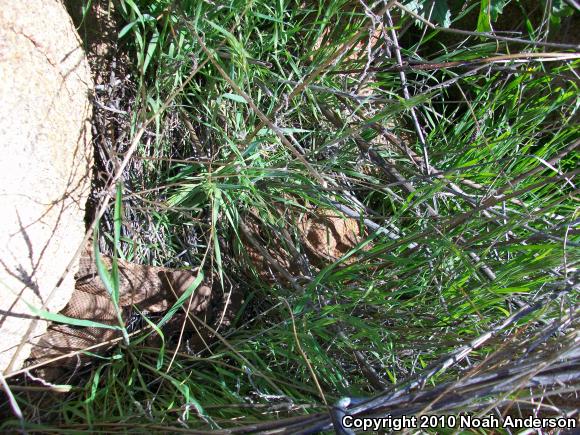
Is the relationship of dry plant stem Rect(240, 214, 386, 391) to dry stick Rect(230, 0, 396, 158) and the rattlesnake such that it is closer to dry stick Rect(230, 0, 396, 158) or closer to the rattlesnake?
the rattlesnake

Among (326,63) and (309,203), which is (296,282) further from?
(326,63)

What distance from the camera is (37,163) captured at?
115 cm

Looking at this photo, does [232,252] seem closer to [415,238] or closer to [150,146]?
[150,146]

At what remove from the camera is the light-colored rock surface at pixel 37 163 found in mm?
1101

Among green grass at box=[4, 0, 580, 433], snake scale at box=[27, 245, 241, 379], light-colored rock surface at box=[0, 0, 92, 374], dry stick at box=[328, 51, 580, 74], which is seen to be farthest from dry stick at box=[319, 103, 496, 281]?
light-colored rock surface at box=[0, 0, 92, 374]

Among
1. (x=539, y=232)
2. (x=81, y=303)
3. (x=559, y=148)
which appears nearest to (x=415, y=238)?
(x=539, y=232)

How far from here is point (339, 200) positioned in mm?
1661

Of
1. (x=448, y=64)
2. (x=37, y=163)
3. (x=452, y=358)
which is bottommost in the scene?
(x=452, y=358)

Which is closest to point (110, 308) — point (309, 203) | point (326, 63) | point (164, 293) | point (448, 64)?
point (164, 293)

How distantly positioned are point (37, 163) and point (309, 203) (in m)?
0.83

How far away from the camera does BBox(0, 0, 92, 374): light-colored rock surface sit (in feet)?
3.61

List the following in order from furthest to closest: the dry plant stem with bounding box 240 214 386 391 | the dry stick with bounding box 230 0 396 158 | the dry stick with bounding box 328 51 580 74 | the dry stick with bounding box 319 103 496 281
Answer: the dry stick with bounding box 319 103 496 281 → the dry plant stem with bounding box 240 214 386 391 → the dry stick with bounding box 328 51 580 74 → the dry stick with bounding box 230 0 396 158

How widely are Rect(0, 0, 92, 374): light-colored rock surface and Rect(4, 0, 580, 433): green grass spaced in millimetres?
161

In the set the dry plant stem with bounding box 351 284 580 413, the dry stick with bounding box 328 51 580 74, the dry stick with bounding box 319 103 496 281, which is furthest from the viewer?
the dry stick with bounding box 319 103 496 281
